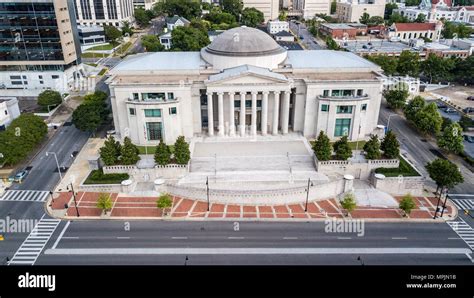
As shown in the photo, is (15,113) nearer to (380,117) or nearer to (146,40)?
(146,40)

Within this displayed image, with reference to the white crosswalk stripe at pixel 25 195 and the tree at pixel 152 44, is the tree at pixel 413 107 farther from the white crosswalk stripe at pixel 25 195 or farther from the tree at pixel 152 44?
the tree at pixel 152 44

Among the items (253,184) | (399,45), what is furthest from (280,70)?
(399,45)

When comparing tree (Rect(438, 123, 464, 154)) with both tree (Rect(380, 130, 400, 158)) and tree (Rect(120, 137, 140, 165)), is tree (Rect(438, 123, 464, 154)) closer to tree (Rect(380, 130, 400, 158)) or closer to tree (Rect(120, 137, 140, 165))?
tree (Rect(380, 130, 400, 158))

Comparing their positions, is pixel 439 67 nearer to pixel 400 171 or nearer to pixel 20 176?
pixel 400 171

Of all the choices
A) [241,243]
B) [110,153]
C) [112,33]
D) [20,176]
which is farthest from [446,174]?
[112,33]

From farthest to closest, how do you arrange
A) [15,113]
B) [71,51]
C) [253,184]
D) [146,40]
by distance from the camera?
[146,40] < [71,51] < [15,113] < [253,184]

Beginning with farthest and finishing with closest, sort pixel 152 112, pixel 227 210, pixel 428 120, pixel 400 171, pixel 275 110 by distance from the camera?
pixel 428 120, pixel 275 110, pixel 152 112, pixel 400 171, pixel 227 210
